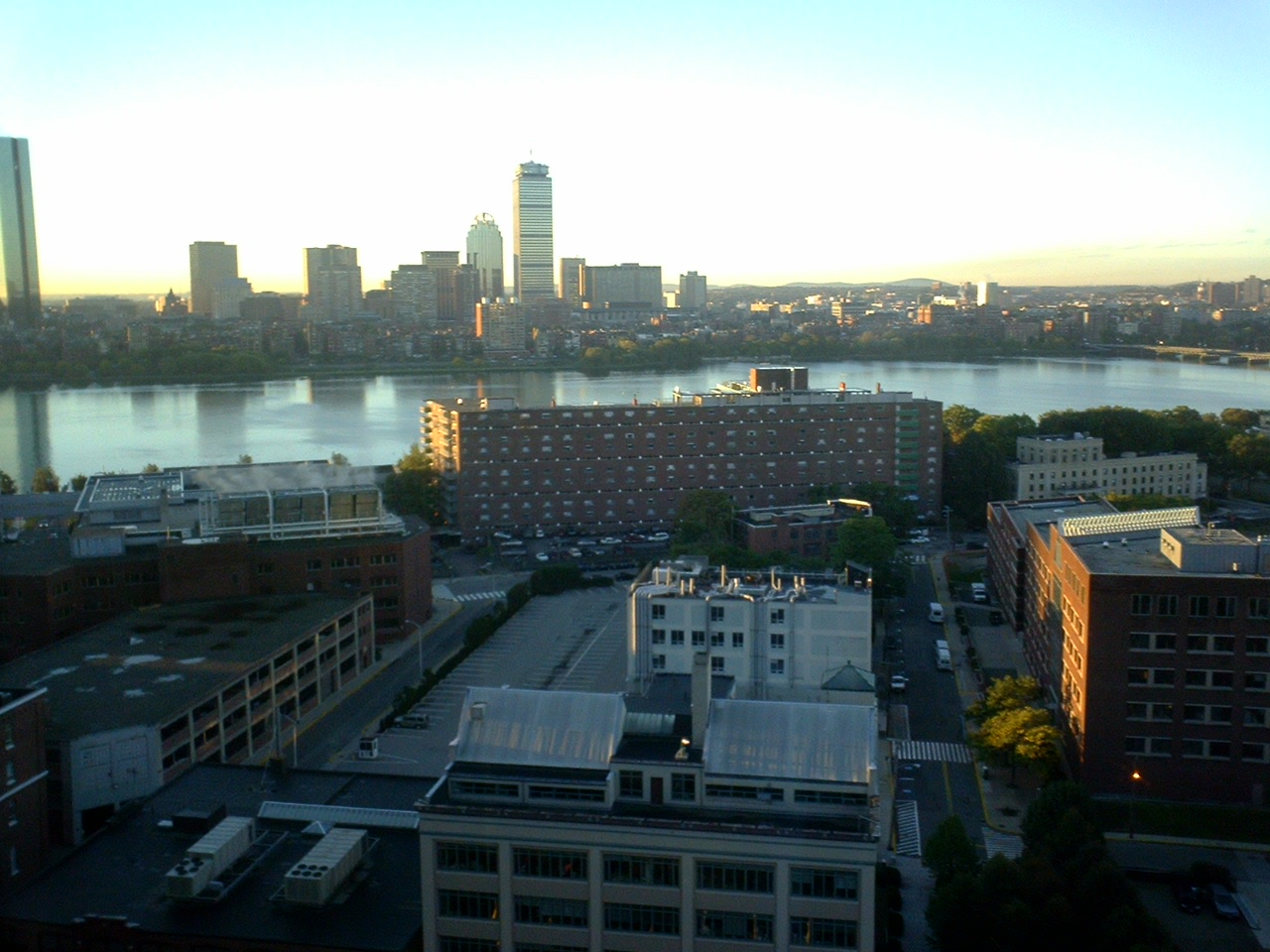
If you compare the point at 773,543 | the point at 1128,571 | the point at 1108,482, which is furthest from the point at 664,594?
the point at 1108,482

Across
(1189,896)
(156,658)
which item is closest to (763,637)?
(1189,896)

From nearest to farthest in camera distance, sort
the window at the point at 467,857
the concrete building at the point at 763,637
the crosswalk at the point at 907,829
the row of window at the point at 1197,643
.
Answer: the window at the point at 467,857
the crosswalk at the point at 907,829
the row of window at the point at 1197,643
the concrete building at the point at 763,637

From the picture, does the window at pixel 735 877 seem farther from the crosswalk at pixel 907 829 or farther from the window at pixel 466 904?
the crosswalk at pixel 907 829

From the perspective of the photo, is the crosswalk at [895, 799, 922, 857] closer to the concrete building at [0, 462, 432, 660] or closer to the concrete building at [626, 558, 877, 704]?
the concrete building at [626, 558, 877, 704]

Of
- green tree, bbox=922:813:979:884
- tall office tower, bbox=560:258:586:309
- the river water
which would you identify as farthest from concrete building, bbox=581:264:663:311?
green tree, bbox=922:813:979:884

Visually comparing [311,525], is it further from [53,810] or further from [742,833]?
[742,833]

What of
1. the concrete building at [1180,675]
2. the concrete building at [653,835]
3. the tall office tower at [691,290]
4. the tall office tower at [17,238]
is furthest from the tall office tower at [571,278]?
the concrete building at [653,835]

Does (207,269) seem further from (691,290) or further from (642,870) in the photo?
(642,870)
